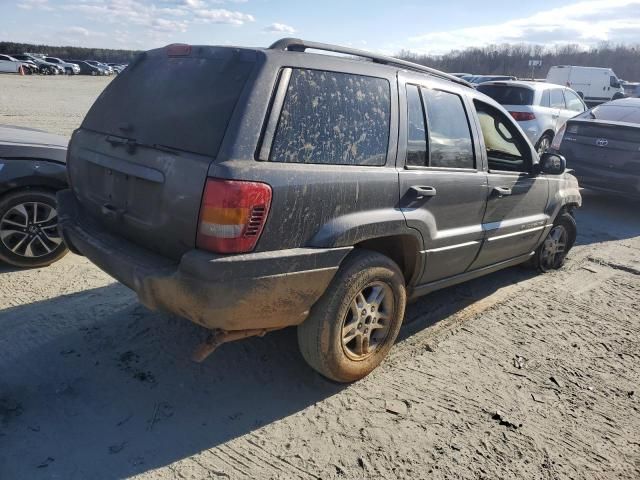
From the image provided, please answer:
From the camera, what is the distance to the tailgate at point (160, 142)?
8.20 feet

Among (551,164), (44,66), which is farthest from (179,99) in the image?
(44,66)

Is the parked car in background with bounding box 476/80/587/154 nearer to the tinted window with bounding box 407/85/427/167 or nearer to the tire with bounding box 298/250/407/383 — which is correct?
the tinted window with bounding box 407/85/427/167

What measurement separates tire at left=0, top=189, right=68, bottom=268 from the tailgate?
3.99 feet

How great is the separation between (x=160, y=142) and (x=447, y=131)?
1.88 meters

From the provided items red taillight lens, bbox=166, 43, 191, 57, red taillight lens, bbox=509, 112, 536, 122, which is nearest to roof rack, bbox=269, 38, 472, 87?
red taillight lens, bbox=166, 43, 191, 57

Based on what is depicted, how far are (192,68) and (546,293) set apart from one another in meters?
3.66

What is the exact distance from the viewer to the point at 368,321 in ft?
10.2

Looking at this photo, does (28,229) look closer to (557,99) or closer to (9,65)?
(557,99)

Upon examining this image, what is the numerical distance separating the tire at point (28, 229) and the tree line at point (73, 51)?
7367 centimetres

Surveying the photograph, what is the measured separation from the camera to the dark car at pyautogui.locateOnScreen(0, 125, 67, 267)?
417 cm

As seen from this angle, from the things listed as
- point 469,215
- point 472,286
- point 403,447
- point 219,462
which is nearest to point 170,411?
point 219,462

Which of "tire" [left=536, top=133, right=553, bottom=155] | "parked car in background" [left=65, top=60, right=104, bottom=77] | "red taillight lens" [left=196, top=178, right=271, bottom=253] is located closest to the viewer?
"red taillight lens" [left=196, top=178, right=271, bottom=253]

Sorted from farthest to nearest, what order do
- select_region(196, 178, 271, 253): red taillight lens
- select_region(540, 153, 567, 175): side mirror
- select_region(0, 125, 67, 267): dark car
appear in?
select_region(540, 153, 567, 175): side mirror < select_region(0, 125, 67, 267): dark car < select_region(196, 178, 271, 253): red taillight lens

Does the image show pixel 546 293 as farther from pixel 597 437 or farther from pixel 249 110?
pixel 249 110
